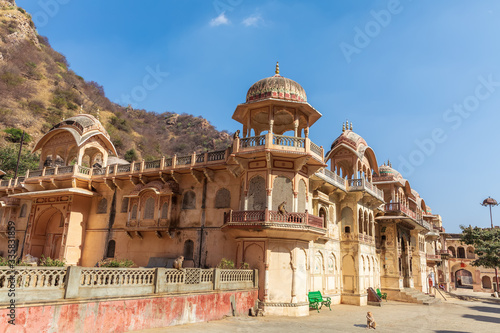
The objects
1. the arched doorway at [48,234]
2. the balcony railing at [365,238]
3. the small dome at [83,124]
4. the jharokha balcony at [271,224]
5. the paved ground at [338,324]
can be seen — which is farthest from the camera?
the arched doorway at [48,234]

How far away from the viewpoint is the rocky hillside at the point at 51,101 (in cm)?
5097

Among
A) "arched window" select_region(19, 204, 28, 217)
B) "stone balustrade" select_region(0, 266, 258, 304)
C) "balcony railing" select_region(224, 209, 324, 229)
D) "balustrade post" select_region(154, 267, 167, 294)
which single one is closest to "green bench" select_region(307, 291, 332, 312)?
"balcony railing" select_region(224, 209, 324, 229)

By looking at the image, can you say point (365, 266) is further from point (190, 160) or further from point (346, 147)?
point (190, 160)

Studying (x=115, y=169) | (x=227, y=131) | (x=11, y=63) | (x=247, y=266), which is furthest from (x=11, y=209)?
(x=227, y=131)

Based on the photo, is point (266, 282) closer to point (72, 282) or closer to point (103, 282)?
point (103, 282)

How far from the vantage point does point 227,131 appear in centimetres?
9838

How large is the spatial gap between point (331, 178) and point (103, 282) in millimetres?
14508

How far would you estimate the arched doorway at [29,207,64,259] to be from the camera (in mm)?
24641

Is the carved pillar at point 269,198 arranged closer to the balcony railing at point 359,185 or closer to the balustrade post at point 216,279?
the balustrade post at point 216,279

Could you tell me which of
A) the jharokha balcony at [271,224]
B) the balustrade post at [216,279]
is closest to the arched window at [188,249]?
the jharokha balcony at [271,224]

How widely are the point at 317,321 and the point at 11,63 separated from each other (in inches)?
2510

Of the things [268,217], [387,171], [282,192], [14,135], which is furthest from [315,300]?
[14,135]

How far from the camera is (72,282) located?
9438 millimetres

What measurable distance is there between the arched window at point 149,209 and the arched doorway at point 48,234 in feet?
24.7
